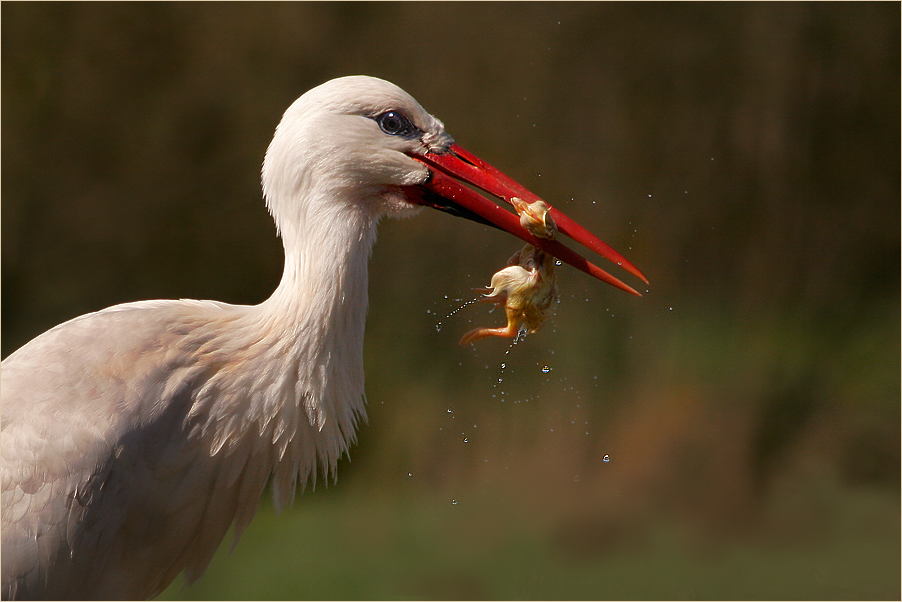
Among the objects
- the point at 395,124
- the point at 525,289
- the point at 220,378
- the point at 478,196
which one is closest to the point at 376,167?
the point at 395,124

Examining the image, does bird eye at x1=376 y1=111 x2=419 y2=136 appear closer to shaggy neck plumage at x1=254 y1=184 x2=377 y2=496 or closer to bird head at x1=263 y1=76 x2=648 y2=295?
bird head at x1=263 y1=76 x2=648 y2=295

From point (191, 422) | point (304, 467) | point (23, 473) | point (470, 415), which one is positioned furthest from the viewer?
point (470, 415)

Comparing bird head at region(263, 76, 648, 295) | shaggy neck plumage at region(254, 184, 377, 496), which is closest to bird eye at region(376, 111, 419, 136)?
bird head at region(263, 76, 648, 295)

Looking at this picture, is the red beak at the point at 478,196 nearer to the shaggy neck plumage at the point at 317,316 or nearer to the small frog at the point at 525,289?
the small frog at the point at 525,289

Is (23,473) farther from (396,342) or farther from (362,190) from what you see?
(396,342)

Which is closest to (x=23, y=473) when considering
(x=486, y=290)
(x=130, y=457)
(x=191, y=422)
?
(x=130, y=457)

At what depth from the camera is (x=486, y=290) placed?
1837 millimetres

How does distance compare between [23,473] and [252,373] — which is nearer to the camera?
[23,473]

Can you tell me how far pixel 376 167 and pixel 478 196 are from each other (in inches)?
8.8

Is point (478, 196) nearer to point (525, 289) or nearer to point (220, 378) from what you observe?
point (525, 289)

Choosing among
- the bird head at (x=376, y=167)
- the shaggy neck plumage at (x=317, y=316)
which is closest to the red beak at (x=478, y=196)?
the bird head at (x=376, y=167)

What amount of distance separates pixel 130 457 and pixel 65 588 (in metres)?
0.29

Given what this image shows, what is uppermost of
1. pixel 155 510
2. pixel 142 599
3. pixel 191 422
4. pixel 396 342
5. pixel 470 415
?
pixel 396 342

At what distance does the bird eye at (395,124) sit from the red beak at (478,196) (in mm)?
54
